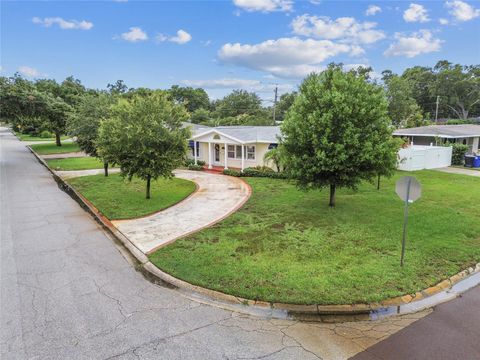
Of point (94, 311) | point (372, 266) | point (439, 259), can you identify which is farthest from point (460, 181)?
point (94, 311)

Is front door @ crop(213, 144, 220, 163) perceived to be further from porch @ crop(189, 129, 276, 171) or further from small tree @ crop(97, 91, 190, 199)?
small tree @ crop(97, 91, 190, 199)

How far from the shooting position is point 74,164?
28.4 meters

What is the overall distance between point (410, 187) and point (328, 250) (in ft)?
8.88

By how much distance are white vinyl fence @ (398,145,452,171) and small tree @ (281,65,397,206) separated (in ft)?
41.4

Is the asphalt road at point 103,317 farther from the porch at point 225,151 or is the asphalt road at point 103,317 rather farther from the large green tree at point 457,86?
the large green tree at point 457,86

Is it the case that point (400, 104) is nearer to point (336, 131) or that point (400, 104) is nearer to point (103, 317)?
point (336, 131)

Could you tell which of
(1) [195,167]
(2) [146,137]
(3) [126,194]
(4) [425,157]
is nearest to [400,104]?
(4) [425,157]

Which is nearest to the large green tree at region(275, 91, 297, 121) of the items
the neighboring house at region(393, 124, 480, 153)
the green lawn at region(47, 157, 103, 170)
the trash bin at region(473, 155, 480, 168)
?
the neighboring house at region(393, 124, 480, 153)

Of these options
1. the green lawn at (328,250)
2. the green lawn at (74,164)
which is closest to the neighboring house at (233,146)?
the green lawn at (74,164)

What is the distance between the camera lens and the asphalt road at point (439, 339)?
4.89 metres

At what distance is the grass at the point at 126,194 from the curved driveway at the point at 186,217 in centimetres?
65

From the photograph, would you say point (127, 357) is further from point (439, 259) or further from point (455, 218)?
point (455, 218)

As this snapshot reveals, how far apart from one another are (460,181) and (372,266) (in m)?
14.9

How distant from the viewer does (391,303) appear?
6.31m
